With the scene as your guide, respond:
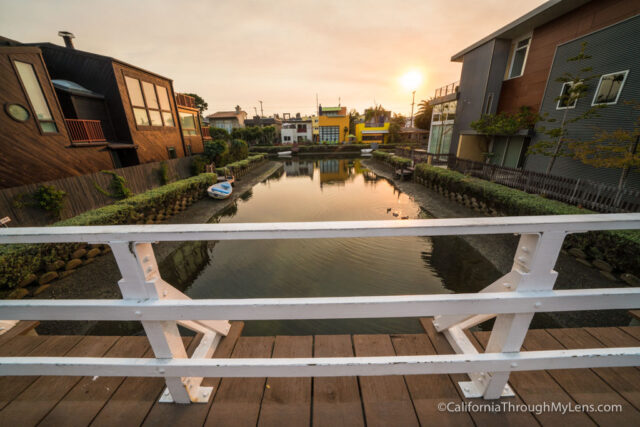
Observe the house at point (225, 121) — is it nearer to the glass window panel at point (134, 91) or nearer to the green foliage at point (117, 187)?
the glass window panel at point (134, 91)

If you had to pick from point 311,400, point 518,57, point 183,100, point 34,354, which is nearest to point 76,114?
point 183,100

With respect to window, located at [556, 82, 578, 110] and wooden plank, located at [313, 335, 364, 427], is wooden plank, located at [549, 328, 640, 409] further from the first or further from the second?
window, located at [556, 82, 578, 110]

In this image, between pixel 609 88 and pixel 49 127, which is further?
pixel 49 127

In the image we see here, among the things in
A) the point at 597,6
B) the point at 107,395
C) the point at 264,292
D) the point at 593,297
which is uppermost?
the point at 597,6

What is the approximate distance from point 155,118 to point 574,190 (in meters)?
21.3

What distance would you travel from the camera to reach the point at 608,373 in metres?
1.74

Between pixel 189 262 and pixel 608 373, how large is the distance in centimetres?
848

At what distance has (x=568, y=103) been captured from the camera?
34.0ft

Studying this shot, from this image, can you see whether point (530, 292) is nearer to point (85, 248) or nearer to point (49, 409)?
point (49, 409)

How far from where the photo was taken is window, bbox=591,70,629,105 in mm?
8820

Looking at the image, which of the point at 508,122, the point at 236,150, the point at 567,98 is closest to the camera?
the point at 567,98

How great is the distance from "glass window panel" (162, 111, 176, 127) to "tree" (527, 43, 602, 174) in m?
21.8

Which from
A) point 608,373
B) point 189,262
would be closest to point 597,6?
point 608,373

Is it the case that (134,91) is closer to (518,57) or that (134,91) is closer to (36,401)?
(36,401)
